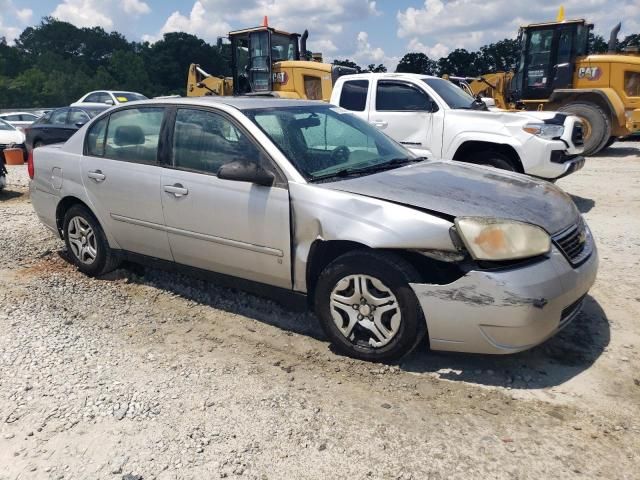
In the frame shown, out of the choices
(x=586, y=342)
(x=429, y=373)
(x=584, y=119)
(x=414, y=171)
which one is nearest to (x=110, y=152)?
(x=414, y=171)

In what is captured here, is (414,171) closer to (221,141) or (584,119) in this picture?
(221,141)

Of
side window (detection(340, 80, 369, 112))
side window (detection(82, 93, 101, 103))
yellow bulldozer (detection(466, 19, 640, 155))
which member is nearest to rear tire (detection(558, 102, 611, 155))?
yellow bulldozer (detection(466, 19, 640, 155))

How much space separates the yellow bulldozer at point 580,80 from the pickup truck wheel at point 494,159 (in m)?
6.01

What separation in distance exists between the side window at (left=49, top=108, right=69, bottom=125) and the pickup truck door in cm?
947

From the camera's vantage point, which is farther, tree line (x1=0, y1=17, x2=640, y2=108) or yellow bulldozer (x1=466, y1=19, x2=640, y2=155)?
tree line (x1=0, y1=17, x2=640, y2=108)

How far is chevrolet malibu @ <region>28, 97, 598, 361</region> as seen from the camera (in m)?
3.18

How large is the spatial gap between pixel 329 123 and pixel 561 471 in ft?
9.92

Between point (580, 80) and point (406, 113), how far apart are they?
6835 mm

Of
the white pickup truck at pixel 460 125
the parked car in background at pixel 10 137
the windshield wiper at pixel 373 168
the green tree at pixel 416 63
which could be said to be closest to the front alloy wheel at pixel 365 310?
the windshield wiper at pixel 373 168

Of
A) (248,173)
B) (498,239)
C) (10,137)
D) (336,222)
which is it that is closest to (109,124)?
(248,173)

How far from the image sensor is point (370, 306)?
11.3 ft

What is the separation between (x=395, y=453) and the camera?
270cm

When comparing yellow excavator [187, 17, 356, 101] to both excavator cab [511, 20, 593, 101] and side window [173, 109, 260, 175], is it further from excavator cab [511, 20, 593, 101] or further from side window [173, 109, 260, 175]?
side window [173, 109, 260, 175]

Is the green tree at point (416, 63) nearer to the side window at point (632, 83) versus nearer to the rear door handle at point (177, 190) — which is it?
the side window at point (632, 83)
